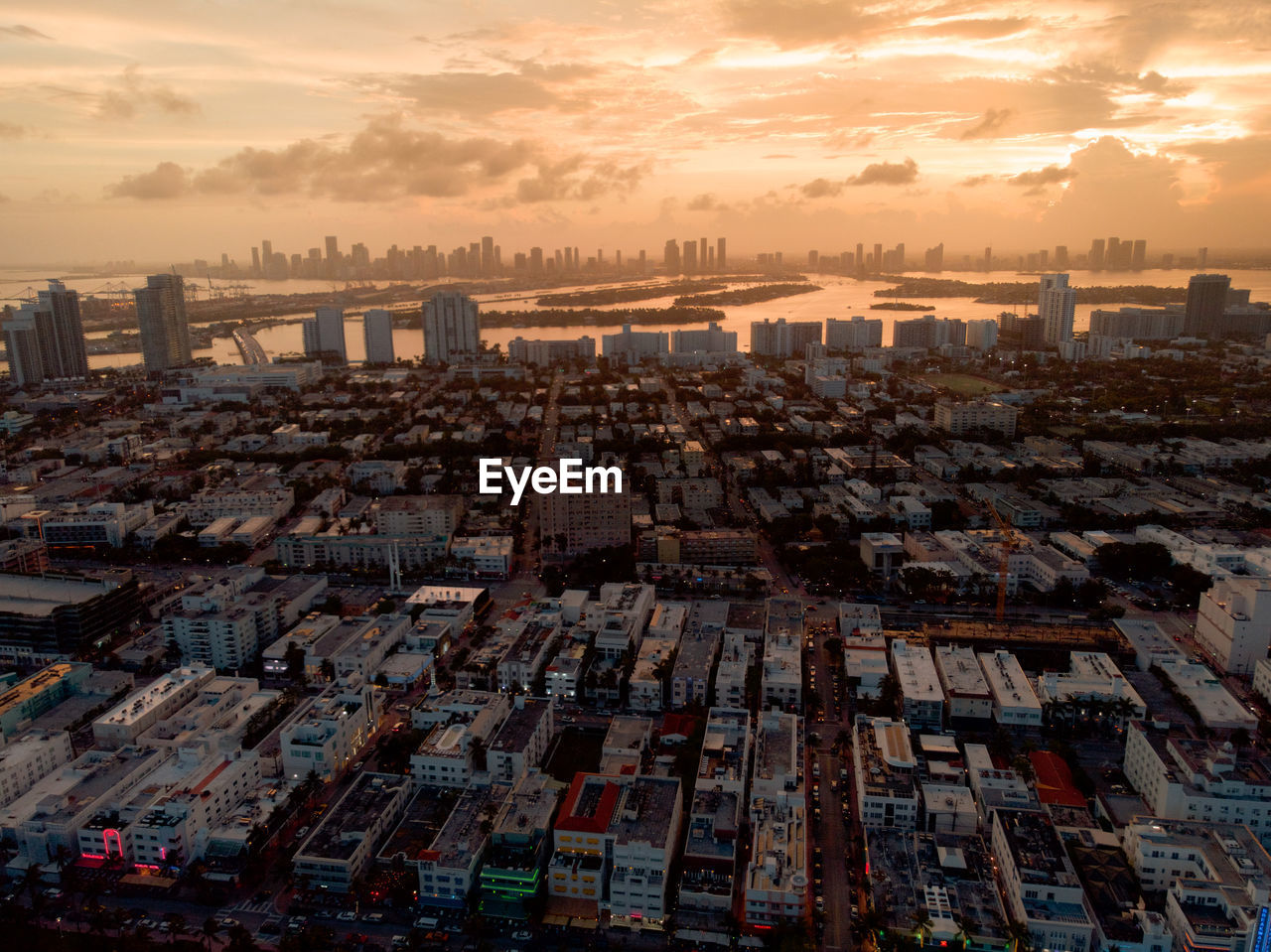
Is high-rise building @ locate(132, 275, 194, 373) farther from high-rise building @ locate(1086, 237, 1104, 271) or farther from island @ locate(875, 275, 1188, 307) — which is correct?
high-rise building @ locate(1086, 237, 1104, 271)

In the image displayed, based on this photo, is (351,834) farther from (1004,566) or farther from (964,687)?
(1004,566)

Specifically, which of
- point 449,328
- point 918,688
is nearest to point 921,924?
point 918,688

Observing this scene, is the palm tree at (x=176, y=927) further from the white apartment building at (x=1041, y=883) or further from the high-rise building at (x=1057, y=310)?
the high-rise building at (x=1057, y=310)

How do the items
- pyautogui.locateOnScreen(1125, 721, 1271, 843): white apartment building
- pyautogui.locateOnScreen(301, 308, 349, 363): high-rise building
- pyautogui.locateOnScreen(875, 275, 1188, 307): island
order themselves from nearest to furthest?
pyautogui.locateOnScreen(1125, 721, 1271, 843): white apartment building < pyautogui.locateOnScreen(301, 308, 349, 363): high-rise building < pyautogui.locateOnScreen(875, 275, 1188, 307): island

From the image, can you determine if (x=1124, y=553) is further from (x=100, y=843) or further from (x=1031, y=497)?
(x=100, y=843)

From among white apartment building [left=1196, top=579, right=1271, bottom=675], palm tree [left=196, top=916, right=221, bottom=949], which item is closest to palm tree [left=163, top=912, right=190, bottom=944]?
palm tree [left=196, top=916, right=221, bottom=949]

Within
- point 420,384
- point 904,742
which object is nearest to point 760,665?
point 904,742

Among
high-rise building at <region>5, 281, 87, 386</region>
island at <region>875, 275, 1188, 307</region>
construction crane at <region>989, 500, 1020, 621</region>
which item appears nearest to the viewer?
construction crane at <region>989, 500, 1020, 621</region>
